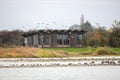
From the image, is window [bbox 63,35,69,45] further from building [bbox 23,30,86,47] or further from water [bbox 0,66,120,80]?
water [bbox 0,66,120,80]

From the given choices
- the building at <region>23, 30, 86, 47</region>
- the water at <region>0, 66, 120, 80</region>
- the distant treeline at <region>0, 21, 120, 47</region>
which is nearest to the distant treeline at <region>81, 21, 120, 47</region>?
the distant treeline at <region>0, 21, 120, 47</region>

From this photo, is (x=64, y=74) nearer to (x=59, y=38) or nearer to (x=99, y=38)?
(x=59, y=38)

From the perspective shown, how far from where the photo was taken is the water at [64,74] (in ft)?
66.0

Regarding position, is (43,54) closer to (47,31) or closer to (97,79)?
(97,79)

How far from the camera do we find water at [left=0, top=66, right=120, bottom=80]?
2010 centimetres

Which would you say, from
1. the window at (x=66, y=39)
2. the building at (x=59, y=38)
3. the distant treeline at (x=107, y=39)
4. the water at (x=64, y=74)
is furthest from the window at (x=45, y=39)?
the water at (x=64, y=74)

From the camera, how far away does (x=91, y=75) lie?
2130cm

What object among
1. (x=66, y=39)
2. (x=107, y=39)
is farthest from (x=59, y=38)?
(x=107, y=39)

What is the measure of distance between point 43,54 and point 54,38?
84.8 feet

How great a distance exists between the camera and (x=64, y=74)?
2195 cm

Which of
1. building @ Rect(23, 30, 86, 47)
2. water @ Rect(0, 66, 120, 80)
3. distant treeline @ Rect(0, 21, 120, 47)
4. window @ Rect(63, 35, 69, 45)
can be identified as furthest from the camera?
distant treeline @ Rect(0, 21, 120, 47)

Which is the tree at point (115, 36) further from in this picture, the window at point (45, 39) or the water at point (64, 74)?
the water at point (64, 74)

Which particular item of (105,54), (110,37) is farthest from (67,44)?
(105,54)

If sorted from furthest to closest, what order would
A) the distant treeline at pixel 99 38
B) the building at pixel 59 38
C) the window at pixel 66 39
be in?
the distant treeline at pixel 99 38 → the window at pixel 66 39 → the building at pixel 59 38
